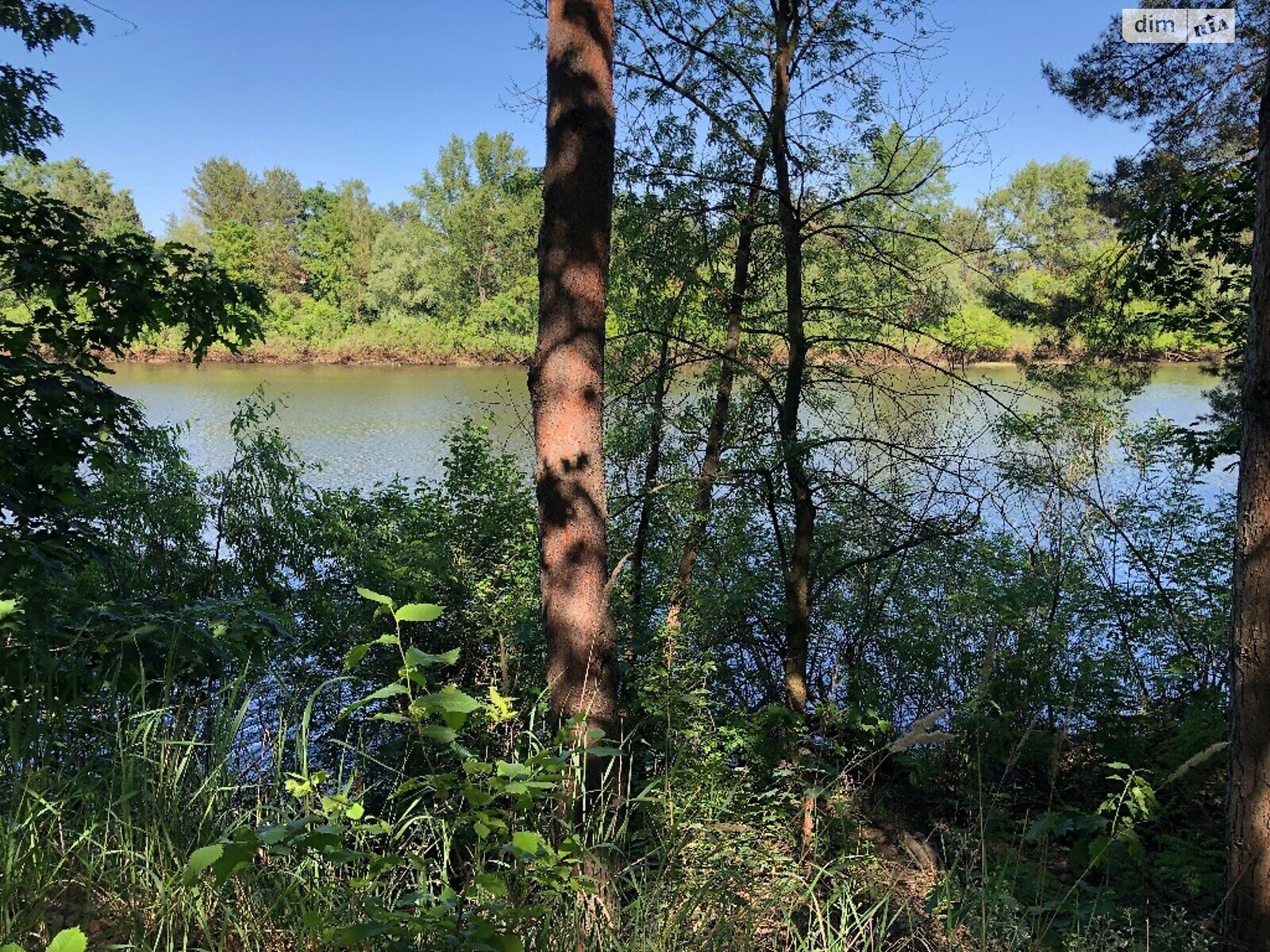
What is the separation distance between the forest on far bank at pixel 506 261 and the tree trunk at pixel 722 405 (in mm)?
366

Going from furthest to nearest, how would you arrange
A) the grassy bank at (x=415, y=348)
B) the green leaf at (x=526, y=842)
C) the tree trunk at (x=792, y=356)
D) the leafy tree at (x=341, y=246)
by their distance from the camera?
the leafy tree at (x=341, y=246) → the grassy bank at (x=415, y=348) → the tree trunk at (x=792, y=356) → the green leaf at (x=526, y=842)

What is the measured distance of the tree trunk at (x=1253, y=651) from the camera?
3.18 metres

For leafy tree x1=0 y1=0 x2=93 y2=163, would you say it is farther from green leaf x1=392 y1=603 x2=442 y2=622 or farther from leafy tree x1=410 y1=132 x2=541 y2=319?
leafy tree x1=410 y1=132 x2=541 y2=319

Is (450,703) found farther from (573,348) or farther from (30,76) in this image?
(30,76)

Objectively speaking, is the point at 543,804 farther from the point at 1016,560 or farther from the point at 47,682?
the point at 1016,560

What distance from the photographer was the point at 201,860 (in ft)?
3.77

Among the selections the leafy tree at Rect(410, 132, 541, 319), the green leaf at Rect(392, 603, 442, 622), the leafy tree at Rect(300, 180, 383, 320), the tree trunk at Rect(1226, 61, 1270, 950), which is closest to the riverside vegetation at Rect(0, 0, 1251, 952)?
the green leaf at Rect(392, 603, 442, 622)

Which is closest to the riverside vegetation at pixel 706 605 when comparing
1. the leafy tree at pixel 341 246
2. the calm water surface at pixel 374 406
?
the calm water surface at pixel 374 406

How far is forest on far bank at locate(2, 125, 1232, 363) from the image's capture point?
211 inches

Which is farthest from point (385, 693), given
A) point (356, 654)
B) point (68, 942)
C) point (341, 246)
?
point (341, 246)

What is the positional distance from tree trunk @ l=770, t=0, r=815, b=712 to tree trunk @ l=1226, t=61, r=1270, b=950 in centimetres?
209

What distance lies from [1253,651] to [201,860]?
11.9ft

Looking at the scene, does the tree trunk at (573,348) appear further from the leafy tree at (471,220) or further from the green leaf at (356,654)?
the leafy tree at (471,220)

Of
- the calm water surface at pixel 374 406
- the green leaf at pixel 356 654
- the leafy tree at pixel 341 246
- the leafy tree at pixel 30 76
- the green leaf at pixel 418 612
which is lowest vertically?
the calm water surface at pixel 374 406
